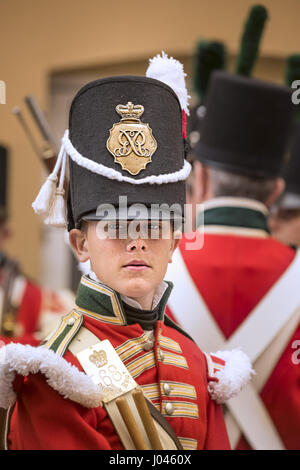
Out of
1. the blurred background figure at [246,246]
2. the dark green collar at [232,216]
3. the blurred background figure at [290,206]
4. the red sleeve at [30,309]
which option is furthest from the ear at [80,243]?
the red sleeve at [30,309]

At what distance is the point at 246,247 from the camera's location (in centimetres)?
169

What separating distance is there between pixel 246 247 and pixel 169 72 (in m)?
0.72

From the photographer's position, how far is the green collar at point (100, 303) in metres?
1.03

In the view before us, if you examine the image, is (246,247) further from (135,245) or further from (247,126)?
(135,245)

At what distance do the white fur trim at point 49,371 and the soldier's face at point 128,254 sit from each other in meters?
0.15

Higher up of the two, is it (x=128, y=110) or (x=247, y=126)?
(x=128, y=110)

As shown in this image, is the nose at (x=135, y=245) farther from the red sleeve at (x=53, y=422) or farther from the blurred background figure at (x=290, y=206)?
the blurred background figure at (x=290, y=206)

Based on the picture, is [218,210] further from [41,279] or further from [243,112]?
[41,279]

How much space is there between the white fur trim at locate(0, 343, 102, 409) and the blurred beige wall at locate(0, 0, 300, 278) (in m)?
0.44

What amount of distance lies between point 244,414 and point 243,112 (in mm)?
757

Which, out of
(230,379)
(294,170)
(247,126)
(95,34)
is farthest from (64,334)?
(294,170)

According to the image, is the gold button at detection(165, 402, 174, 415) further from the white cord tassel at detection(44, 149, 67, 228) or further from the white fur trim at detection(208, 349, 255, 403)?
the white cord tassel at detection(44, 149, 67, 228)

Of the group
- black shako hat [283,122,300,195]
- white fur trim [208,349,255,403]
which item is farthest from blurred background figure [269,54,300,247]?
white fur trim [208,349,255,403]

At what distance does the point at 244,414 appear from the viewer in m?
1.46
